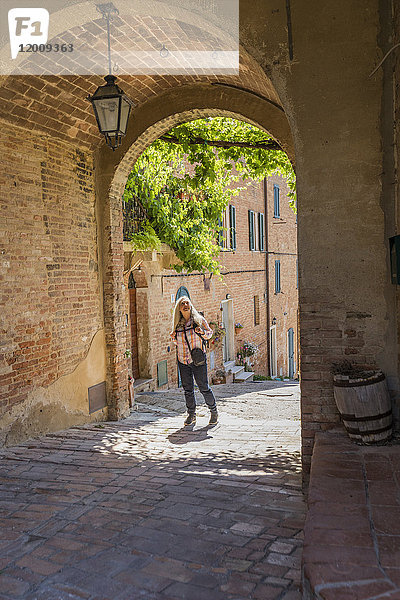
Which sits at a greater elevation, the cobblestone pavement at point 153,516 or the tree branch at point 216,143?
the tree branch at point 216,143

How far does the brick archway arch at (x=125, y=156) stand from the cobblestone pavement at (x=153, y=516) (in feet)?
5.29

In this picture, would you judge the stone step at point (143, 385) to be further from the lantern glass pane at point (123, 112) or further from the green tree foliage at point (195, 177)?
the lantern glass pane at point (123, 112)

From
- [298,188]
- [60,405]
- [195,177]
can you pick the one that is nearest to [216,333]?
[195,177]

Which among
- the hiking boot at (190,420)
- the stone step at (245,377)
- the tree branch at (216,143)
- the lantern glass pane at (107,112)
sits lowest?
the stone step at (245,377)

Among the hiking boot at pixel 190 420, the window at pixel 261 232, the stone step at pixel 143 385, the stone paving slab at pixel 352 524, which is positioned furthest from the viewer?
the window at pixel 261 232

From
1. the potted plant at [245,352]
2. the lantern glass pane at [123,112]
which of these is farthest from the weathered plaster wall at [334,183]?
the potted plant at [245,352]

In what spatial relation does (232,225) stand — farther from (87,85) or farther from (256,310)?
(87,85)

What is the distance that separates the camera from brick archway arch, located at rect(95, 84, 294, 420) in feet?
22.3

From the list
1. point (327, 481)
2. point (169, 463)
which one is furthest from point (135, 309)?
point (327, 481)

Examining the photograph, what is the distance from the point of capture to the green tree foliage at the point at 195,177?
8273 mm

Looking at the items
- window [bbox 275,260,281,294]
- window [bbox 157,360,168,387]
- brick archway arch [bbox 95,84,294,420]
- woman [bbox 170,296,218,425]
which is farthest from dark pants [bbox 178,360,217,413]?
window [bbox 275,260,281,294]

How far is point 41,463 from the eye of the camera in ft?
16.4

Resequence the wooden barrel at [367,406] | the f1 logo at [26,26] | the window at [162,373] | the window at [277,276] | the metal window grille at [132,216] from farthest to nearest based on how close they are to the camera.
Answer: the window at [277,276], the window at [162,373], the metal window grille at [132,216], the f1 logo at [26,26], the wooden barrel at [367,406]

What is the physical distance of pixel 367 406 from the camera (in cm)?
371
